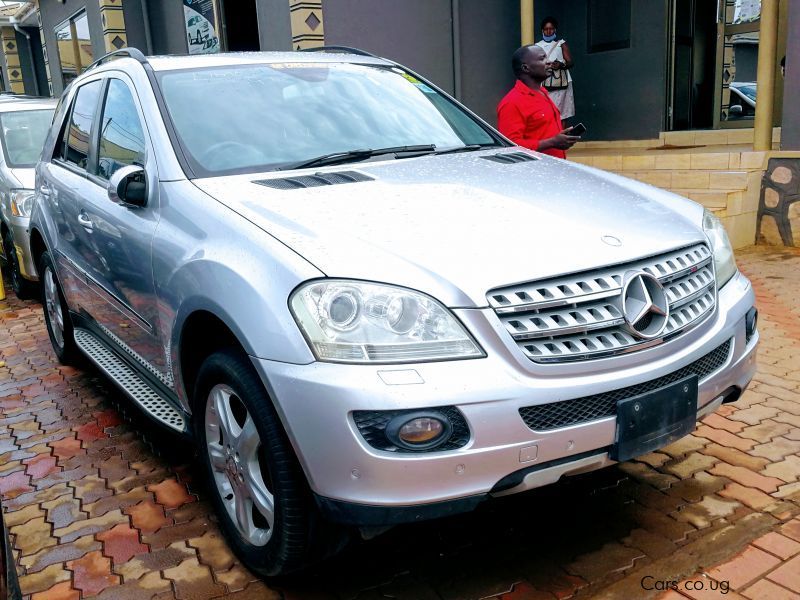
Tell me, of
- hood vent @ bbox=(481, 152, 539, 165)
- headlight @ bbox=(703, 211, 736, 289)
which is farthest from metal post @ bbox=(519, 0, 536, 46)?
headlight @ bbox=(703, 211, 736, 289)

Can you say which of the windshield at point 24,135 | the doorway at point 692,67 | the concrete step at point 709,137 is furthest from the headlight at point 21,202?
the doorway at point 692,67

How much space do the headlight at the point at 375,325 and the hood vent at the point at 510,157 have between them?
133 centimetres

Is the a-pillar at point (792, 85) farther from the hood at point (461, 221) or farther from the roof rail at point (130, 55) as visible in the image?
the roof rail at point (130, 55)

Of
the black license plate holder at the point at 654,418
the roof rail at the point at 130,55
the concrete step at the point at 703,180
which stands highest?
the roof rail at the point at 130,55

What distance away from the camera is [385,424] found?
2.11m

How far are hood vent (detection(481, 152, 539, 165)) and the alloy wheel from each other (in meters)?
1.54

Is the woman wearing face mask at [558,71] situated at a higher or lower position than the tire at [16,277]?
higher

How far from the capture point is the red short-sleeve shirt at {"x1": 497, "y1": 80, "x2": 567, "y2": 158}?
5.37 meters

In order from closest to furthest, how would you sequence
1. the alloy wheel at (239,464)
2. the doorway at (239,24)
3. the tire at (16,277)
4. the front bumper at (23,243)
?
the alloy wheel at (239,464), the front bumper at (23,243), the tire at (16,277), the doorway at (239,24)

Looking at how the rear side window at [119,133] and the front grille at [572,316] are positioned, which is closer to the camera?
the front grille at [572,316]

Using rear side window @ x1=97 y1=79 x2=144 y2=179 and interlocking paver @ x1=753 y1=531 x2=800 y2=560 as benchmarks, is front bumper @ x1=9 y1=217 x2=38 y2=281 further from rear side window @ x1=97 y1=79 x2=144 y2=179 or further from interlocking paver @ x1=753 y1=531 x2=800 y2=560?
interlocking paver @ x1=753 y1=531 x2=800 y2=560

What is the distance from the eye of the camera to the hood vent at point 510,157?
133 inches

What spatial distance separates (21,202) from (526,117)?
468cm

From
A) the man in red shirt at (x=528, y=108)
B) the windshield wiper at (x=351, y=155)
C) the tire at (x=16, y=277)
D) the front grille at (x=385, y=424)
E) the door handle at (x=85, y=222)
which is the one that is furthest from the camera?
the tire at (x=16, y=277)
